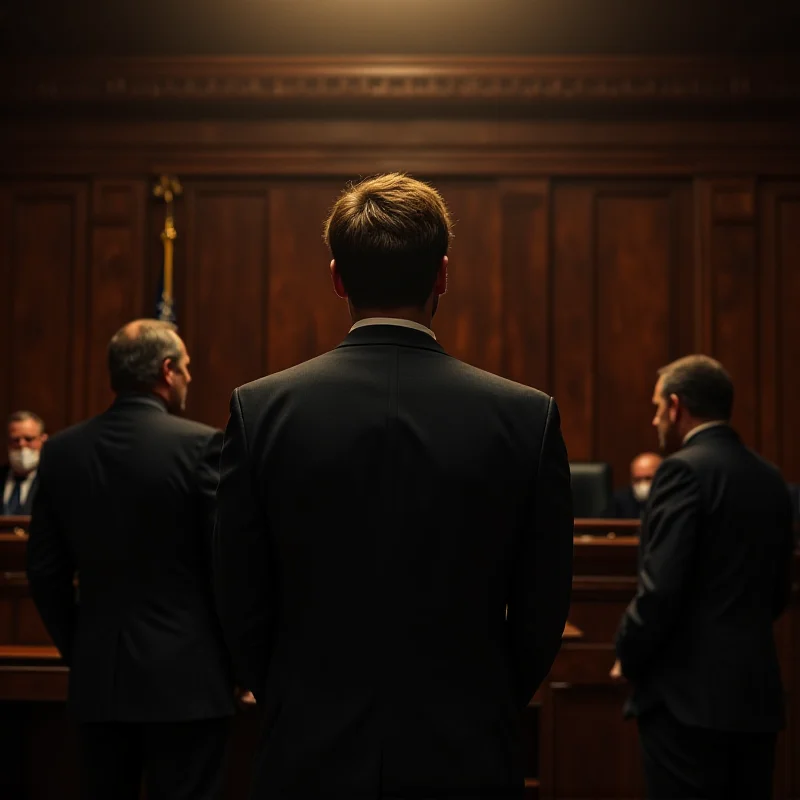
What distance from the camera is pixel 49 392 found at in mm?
6887

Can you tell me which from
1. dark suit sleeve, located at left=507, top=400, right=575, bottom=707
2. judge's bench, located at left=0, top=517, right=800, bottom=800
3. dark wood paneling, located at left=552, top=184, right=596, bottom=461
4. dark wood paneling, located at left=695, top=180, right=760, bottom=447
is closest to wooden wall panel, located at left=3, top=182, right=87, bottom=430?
judge's bench, located at left=0, top=517, right=800, bottom=800

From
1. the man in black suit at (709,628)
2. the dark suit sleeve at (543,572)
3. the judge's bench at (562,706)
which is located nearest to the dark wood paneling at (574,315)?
the judge's bench at (562,706)

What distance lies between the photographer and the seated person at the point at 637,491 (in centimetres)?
635

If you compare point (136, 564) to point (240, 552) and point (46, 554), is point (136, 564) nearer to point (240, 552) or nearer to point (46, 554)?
point (46, 554)

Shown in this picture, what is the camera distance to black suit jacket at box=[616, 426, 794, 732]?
2.71 m

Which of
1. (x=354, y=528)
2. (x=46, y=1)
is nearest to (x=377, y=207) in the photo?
(x=354, y=528)

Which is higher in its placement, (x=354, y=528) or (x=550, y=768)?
(x=354, y=528)

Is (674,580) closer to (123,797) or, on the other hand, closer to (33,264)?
(123,797)

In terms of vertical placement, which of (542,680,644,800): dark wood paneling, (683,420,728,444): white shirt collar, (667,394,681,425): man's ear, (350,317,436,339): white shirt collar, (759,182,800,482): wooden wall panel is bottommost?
(542,680,644,800): dark wood paneling

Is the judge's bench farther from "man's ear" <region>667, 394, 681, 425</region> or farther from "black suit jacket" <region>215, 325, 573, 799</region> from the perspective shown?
"black suit jacket" <region>215, 325, 573, 799</region>

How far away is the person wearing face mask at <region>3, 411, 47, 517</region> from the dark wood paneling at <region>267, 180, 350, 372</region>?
151 centimetres

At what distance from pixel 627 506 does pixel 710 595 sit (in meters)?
3.74

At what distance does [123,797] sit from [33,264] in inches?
200

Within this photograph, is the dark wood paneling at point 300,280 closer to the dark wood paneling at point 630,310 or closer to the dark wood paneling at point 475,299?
the dark wood paneling at point 475,299
